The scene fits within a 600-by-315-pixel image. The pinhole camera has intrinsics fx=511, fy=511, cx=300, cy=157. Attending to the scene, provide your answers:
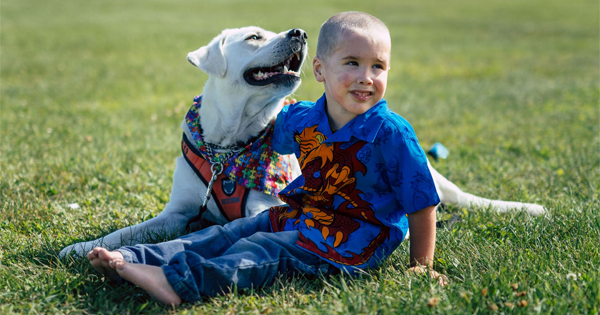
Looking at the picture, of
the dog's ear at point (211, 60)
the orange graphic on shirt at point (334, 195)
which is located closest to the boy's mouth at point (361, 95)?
the orange graphic on shirt at point (334, 195)

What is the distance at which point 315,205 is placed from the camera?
285cm

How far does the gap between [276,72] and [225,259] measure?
1.50m

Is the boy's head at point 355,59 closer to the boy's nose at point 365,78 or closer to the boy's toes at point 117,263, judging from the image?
the boy's nose at point 365,78

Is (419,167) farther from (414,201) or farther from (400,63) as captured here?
(400,63)

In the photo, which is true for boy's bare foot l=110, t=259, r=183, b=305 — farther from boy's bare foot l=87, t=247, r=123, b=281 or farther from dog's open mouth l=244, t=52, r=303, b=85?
dog's open mouth l=244, t=52, r=303, b=85

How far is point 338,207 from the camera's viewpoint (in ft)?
9.09

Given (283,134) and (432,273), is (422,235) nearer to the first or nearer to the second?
(432,273)

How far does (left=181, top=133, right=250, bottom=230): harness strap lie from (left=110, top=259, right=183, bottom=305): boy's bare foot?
0.93m

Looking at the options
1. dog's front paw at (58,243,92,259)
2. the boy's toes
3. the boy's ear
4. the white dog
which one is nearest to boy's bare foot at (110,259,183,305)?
the boy's toes

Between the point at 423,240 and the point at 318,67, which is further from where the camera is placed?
the point at 318,67

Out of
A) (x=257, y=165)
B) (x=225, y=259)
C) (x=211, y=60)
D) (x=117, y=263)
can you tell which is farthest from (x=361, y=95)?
(x=117, y=263)

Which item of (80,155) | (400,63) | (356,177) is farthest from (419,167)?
(400,63)

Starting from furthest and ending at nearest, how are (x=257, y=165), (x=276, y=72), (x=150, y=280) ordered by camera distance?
1. (x=276, y=72)
2. (x=257, y=165)
3. (x=150, y=280)

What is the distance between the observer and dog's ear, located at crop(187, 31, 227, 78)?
3473 mm
